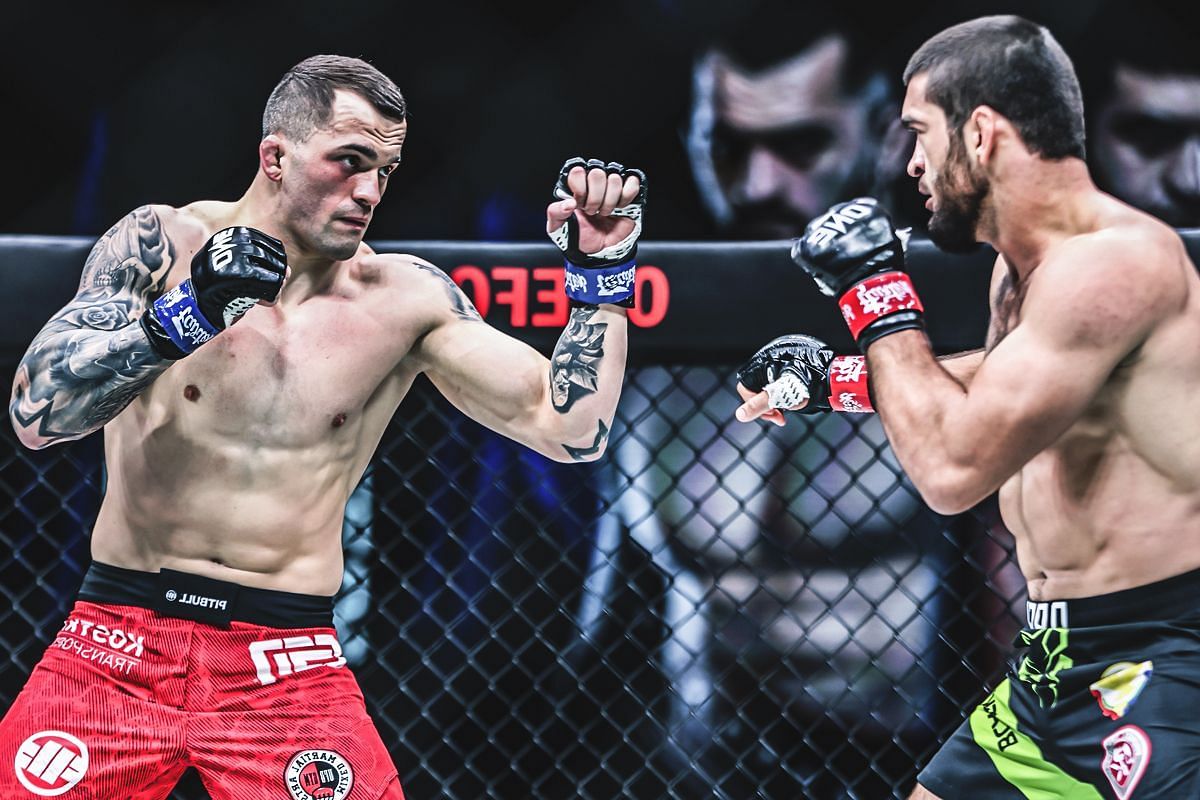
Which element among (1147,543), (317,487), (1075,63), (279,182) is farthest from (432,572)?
(1075,63)

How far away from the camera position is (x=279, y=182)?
6.10ft

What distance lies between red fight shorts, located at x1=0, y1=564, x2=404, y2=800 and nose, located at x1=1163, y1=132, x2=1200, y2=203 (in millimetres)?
1995

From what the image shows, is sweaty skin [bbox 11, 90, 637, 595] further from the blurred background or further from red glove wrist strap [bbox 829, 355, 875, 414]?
the blurred background

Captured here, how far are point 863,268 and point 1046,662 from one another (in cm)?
48

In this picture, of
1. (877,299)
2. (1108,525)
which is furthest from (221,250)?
(1108,525)

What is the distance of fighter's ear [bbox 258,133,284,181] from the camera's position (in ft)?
6.09

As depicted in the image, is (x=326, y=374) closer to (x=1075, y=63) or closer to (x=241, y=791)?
(x=241, y=791)

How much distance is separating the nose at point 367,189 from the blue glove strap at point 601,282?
287mm

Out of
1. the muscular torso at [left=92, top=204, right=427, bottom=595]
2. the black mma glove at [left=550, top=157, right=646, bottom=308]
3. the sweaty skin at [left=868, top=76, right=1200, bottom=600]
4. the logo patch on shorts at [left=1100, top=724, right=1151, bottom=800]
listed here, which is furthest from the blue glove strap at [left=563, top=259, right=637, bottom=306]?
the logo patch on shorts at [left=1100, top=724, right=1151, bottom=800]

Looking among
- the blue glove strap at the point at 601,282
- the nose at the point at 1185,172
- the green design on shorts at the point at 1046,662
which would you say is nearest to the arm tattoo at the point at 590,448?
the blue glove strap at the point at 601,282

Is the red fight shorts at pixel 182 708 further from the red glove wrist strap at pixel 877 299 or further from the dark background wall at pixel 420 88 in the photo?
the dark background wall at pixel 420 88

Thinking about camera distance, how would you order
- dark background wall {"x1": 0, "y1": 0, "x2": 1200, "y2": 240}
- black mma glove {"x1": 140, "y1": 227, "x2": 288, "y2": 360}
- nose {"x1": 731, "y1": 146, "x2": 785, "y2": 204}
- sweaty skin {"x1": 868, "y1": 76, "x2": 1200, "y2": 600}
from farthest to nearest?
nose {"x1": 731, "y1": 146, "x2": 785, "y2": 204} < dark background wall {"x1": 0, "y1": 0, "x2": 1200, "y2": 240} < black mma glove {"x1": 140, "y1": 227, "x2": 288, "y2": 360} < sweaty skin {"x1": 868, "y1": 76, "x2": 1200, "y2": 600}

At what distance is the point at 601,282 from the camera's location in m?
1.78

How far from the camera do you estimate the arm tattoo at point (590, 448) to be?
1.83m
